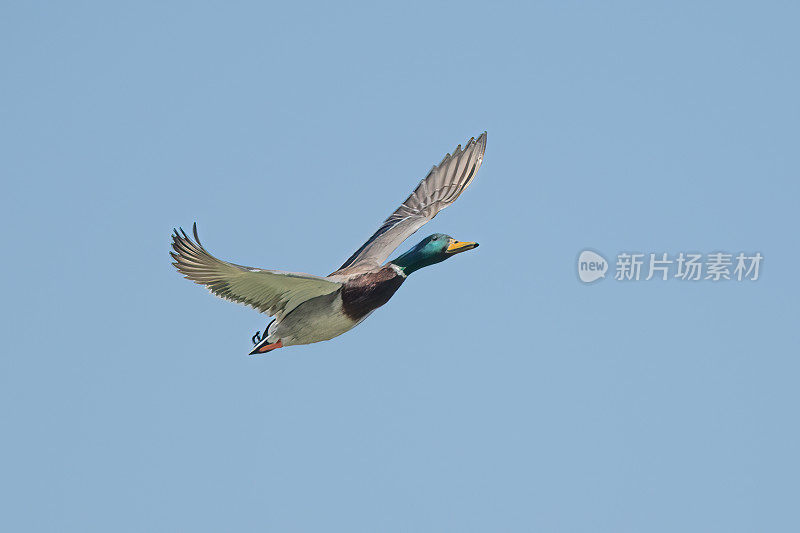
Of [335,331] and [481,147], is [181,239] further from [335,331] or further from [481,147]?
[481,147]

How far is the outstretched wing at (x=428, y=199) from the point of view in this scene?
18.8m

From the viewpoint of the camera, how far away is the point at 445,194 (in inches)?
778

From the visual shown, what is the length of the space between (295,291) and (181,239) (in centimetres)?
157

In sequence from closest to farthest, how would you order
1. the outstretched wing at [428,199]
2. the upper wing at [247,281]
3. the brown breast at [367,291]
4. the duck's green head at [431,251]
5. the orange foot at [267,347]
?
1. the upper wing at [247,281]
2. the brown breast at [367,291]
3. the orange foot at [267,347]
4. the duck's green head at [431,251]
5. the outstretched wing at [428,199]

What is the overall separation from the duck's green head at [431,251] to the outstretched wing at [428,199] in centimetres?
158

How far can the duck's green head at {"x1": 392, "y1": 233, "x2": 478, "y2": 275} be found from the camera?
16.8m

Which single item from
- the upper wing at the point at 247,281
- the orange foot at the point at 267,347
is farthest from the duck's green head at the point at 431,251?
the orange foot at the point at 267,347

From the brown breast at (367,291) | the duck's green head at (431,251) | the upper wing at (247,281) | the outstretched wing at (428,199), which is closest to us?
the upper wing at (247,281)

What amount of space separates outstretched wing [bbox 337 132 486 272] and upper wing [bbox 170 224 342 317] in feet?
8.73

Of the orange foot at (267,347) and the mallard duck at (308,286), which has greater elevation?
the mallard duck at (308,286)

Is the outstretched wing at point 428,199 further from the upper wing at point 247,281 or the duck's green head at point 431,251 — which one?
the upper wing at point 247,281

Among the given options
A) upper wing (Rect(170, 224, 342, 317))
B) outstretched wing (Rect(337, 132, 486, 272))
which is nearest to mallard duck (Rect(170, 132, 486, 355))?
upper wing (Rect(170, 224, 342, 317))

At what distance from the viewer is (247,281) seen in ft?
50.4

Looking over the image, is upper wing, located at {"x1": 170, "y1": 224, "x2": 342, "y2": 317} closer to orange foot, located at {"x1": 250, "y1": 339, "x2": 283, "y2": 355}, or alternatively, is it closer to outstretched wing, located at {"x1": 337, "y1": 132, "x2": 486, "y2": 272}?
orange foot, located at {"x1": 250, "y1": 339, "x2": 283, "y2": 355}
